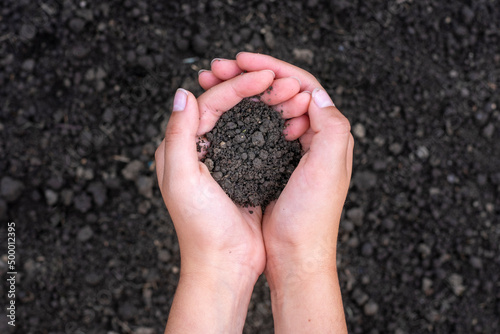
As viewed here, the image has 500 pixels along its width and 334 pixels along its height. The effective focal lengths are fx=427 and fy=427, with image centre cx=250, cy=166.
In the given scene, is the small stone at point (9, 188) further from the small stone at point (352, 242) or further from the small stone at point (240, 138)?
the small stone at point (352, 242)

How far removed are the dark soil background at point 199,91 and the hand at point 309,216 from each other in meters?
0.54

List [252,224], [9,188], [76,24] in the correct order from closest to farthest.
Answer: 1. [252,224]
2. [9,188]
3. [76,24]

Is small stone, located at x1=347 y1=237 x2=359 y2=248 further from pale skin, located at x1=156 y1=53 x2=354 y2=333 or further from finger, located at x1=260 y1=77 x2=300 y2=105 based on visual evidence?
finger, located at x1=260 y1=77 x2=300 y2=105

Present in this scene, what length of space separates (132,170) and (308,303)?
1245mm

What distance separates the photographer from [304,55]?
2557mm

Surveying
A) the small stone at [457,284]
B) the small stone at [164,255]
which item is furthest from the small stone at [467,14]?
the small stone at [164,255]

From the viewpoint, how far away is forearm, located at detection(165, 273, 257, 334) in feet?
5.95

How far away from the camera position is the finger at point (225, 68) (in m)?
1.97

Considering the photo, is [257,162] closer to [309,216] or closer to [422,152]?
[309,216]

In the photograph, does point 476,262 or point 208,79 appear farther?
point 476,262

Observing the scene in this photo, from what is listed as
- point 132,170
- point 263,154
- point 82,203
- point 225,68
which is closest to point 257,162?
point 263,154

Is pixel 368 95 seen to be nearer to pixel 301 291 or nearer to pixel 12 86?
pixel 301 291

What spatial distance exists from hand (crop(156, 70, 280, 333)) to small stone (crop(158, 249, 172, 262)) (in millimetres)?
503

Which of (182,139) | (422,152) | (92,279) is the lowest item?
(92,279)
